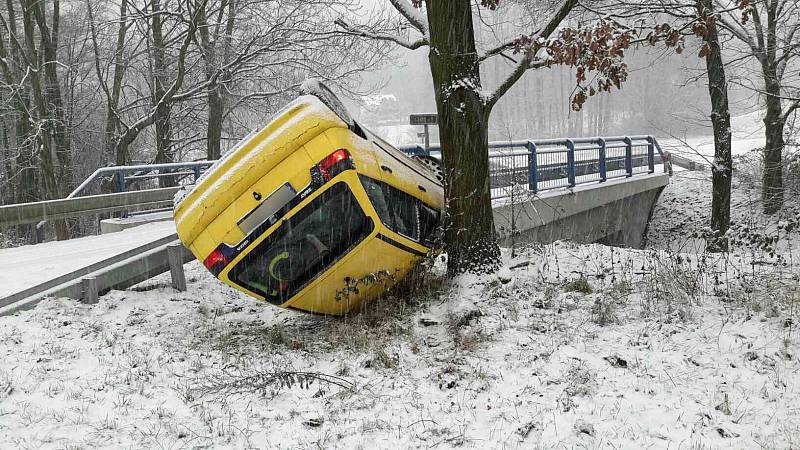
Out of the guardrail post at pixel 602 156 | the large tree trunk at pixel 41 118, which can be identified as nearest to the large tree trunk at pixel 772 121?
the guardrail post at pixel 602 156

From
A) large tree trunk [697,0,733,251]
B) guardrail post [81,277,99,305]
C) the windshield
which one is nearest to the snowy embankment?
guardrail post [81,277,99,305]

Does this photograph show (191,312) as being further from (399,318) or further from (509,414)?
(509,414)

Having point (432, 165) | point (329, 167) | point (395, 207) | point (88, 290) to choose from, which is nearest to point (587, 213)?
point (432, 165)

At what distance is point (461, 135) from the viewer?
732cm

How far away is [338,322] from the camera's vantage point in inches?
264

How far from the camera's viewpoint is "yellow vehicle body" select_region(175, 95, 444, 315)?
19.0 feet

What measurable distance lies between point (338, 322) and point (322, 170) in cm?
181

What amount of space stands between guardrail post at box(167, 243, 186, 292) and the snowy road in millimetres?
795

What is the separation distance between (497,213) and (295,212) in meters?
6.37

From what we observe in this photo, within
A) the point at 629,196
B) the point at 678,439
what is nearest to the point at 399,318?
the point at 678,439

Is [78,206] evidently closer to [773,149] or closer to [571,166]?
[571,166]

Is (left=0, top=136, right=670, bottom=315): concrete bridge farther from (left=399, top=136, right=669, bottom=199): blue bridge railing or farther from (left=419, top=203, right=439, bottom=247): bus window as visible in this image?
(left=419, top=203, right=439, bottom=247): bus window

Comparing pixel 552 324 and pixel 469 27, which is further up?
pixel 469 27

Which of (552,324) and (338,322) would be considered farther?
(338,322)
